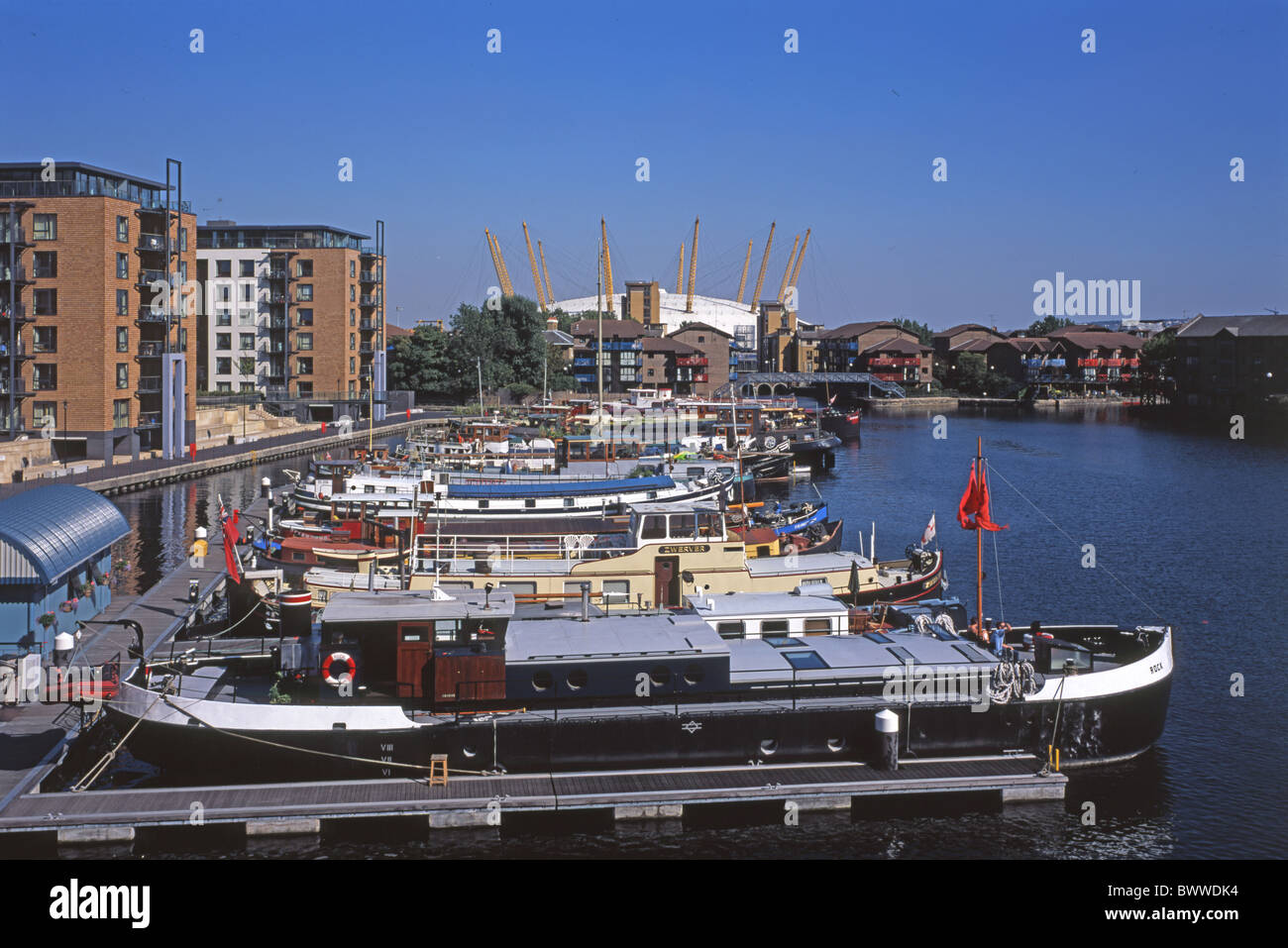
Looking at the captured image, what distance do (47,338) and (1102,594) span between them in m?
52.6

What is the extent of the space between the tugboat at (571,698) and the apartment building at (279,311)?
78.6 m

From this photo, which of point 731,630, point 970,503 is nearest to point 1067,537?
point 970,503

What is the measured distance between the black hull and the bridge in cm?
11491

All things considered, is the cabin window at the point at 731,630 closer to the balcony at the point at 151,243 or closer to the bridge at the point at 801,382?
the balcony at the point at 151,243

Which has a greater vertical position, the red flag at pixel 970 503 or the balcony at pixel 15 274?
the balcony at pixel 15 274

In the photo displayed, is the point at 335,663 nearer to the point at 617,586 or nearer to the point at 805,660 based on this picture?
the point at 805,660

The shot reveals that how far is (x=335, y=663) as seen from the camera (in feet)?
73.5

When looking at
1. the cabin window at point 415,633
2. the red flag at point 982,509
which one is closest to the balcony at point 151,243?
the cabin window at point 415,633

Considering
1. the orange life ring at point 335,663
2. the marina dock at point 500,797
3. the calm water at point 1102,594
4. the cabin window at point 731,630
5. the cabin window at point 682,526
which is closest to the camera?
the marina dock at point 500,797

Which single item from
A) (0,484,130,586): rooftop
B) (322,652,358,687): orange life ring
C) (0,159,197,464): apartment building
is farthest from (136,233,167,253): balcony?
(322,652,358,687): orange life ring

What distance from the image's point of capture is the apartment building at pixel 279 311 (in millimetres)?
99625

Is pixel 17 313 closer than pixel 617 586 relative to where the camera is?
No

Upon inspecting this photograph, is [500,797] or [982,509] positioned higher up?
[982,509]

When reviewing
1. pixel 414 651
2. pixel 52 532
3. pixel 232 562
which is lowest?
pixel 414 651
